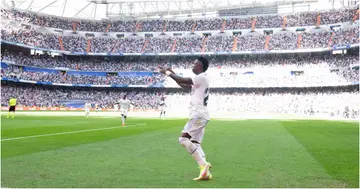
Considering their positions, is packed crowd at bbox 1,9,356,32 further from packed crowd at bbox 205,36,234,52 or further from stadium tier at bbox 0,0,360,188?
packed crowd at bbox 205,36,234,52

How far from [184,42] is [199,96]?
252 ft

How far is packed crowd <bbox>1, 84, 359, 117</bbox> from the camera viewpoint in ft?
213

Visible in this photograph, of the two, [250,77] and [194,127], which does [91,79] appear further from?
[194,127]

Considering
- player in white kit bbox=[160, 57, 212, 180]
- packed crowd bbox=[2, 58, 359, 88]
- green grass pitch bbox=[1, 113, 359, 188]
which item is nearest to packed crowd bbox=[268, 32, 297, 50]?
packed crowd bbox=[2, 58, 359, 88]

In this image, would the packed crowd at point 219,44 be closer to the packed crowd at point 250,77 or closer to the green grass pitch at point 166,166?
the packed crowd at point 250,77

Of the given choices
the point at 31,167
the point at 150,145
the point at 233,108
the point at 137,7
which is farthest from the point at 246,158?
the point at 137,7

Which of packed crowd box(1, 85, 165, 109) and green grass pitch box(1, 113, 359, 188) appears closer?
green grass pitch box(1, 113, 359, 188)

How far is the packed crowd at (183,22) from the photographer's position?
253 ft

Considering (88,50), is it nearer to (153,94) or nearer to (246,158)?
(153,94)

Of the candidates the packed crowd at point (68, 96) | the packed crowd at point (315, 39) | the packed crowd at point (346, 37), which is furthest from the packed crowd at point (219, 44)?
A: the packed crowd at point (346, 37)

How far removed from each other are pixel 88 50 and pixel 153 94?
1777 cm

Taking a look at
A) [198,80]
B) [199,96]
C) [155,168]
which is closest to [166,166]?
[155,168]

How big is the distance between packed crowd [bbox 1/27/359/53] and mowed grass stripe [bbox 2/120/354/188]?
215ft

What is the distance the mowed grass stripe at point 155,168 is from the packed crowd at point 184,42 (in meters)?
65.6
